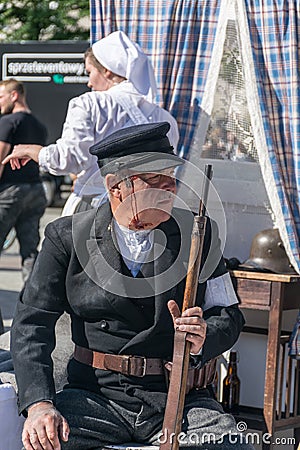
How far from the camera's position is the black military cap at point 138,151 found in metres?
2.87

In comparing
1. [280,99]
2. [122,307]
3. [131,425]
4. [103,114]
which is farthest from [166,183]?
[103,114]

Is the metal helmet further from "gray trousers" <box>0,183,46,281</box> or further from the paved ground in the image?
"gray trousers" <box>0,183,46,281</box>

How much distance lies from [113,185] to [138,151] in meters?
0.14

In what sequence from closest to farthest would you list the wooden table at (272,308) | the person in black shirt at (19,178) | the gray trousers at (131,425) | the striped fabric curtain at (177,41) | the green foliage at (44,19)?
1. the gray trousers at (131,425)
2. the wooden table at (272,308)
3. the striped fabric curtain at (177,41)
4. the person in black shirt at (19,178)
5. the green foliage at (44,19)

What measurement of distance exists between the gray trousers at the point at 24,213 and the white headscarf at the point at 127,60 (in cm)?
233

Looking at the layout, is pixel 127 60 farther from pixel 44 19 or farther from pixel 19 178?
pixel 44 19

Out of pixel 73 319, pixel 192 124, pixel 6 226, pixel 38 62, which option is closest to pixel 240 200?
pixel 192 124

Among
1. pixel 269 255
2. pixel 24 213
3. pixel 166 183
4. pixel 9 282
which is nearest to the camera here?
pixel 166 183

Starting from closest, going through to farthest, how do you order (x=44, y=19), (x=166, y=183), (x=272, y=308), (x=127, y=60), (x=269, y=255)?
(x=166, y=183)
(x=272, y=308)
(x=269, y=255)
(x=127, y=60)
(x=44, y=19)

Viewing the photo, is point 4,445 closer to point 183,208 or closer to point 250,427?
point 183,208

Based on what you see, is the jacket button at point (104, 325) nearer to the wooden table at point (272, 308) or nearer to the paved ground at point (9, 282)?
the wooden table at point (272, 308)

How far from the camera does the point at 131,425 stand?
2904mm

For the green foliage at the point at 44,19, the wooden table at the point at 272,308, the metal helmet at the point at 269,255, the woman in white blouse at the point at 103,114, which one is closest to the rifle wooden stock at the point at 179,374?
the wooden table at the point at 272,308

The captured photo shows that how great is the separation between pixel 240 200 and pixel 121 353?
5.26ft
